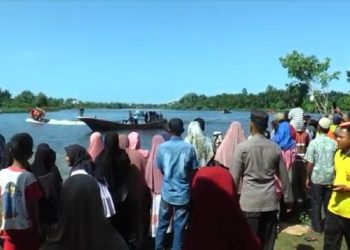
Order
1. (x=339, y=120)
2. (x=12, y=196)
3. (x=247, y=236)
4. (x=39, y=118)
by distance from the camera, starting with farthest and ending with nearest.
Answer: (x=39, y=118) < (x=339, y=120) < (x=12, y=196) < (x=247, y=236)

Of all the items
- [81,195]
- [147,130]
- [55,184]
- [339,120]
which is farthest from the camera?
[147,130]

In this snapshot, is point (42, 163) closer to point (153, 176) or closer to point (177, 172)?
point (177, 172)

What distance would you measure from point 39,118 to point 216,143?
51.1 meters

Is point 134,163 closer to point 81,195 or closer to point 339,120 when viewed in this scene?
point 81,195

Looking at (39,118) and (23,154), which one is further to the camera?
(39,118)

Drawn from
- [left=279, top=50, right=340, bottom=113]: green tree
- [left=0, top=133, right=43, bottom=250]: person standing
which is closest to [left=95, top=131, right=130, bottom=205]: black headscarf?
[left=0, top=133, right=43, bottom=250]: person standing

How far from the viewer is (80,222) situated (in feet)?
12.2

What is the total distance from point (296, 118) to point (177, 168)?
3.37m

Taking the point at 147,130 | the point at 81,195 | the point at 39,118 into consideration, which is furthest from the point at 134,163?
the point at 39,118

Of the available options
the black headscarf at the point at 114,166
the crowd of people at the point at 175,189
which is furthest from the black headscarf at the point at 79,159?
the black headscarf at the point at 114,166

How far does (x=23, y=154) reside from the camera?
4531mm

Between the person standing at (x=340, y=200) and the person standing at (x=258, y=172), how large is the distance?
439mm

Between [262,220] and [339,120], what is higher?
[339,120]

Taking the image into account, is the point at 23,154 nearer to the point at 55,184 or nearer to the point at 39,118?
the point at 55,184
